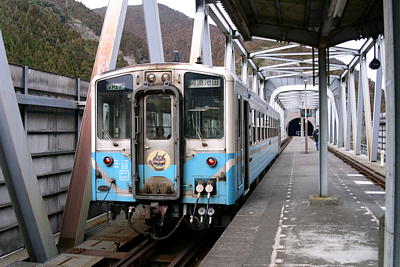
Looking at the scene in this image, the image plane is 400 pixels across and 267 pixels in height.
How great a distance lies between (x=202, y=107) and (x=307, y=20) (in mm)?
3281

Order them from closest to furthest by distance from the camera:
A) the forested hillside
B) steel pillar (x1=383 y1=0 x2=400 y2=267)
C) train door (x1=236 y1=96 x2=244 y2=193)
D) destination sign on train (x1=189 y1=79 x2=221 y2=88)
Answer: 1. steel pillar (x1=383 y1=0 x2=400 y2=267)
2. destination sign on train (x1=189 y1=79 x2=221 y2=88)
3. train door (x1=236 y1=96 x2=244 y2=193)
4. the forested hillside

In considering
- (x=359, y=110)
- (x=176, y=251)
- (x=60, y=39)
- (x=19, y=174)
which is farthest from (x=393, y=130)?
(x=60, y=39)

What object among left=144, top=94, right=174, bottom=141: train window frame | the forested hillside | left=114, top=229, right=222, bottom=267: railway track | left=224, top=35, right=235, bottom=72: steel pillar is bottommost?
left=114, top=229, right=222, bottom=267: railway track

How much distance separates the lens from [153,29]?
39.7 ft

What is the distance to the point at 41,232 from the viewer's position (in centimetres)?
693

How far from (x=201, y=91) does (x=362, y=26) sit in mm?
3824

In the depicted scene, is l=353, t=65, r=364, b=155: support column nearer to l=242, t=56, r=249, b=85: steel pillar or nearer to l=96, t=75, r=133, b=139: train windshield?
l=242, t=56, r=249, b=85: steel pillar

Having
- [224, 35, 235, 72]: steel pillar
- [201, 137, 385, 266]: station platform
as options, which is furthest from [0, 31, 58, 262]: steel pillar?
[224, 35, 235, 72]: steel pillar

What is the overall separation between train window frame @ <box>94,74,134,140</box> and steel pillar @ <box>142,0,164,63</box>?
4542 millimetres

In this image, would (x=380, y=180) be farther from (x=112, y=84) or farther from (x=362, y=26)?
(x=112, y=84)

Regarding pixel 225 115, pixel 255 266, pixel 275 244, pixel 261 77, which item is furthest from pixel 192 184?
pixel 261 77

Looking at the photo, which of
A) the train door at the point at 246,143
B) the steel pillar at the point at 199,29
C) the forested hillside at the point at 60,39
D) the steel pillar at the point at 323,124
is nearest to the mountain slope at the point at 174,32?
the forested hillside at the point at 60,39

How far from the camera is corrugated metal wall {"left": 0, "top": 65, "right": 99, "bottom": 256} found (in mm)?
8148

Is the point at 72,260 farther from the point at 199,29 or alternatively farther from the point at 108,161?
the point at 199,29
